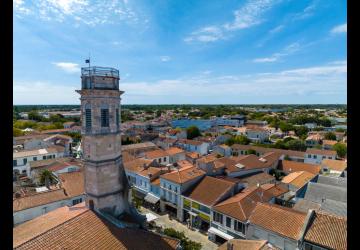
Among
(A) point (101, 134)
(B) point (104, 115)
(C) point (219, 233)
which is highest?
(B) point (104, 115)

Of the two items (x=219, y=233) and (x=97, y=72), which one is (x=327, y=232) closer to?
(x=219, y=233)

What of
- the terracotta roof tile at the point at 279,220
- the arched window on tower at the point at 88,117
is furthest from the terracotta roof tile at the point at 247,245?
the arched window on tower at the point at 88,117

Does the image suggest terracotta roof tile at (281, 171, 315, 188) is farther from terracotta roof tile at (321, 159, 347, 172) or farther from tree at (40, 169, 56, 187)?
tree at (40, 169, 56, 187)

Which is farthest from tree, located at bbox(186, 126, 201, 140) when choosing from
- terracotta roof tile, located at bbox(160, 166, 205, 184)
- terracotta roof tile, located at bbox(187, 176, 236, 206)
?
terracotta roof tile, located at bbox(187, 176, 236, 206)

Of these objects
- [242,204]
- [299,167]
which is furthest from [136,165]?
[299,167]

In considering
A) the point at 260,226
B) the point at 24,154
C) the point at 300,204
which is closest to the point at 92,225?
the point at 260,226
